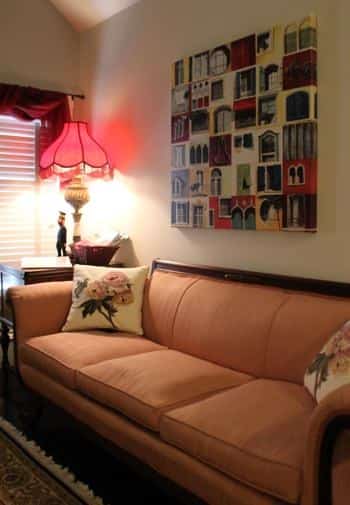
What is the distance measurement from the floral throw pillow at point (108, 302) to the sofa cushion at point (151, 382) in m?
0.46

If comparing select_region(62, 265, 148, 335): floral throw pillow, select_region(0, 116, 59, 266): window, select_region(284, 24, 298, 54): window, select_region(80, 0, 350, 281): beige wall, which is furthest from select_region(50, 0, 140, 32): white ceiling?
select_region(62, 265, 148, 335): floral throw pillow

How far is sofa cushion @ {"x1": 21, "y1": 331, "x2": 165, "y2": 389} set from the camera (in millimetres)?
2461

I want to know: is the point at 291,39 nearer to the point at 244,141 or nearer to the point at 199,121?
the point at 244,141

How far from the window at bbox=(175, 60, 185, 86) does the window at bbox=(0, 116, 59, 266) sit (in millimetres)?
1266

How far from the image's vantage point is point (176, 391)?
2035 millimetres

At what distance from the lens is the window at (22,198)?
3744 millimetres

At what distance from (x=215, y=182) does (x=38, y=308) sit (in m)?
1.18

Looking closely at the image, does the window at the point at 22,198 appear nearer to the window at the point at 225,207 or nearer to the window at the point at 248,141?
the window at the point at 225,207

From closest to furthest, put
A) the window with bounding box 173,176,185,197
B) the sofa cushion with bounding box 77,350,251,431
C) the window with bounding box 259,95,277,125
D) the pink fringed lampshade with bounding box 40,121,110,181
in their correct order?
the sofa cushion with bounding box 77,350,251,431
the window with bounding box 259,95,277,125
the window with bounding box 173,176,185,197
the pink fringed lampshade with bounding box 40,121,110,181

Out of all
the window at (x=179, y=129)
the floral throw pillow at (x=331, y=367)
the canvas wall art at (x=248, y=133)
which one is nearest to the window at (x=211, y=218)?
the canvas wall art at (x=248, y=133)

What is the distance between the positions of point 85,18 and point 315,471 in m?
3.44

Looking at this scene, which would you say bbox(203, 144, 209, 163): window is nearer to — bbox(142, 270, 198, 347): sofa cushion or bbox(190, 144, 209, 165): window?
bbox(190, 144, 209, 165): window

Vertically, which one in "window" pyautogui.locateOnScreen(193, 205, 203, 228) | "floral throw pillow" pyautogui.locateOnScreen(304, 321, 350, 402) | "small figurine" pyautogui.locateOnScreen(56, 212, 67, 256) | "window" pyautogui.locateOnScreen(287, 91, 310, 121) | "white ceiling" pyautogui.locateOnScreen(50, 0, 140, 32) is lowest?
"floral throw pillow" pyautogui.locateOnScreen(304, 321, 350, 402)

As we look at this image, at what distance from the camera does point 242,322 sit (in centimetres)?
Result: 240
